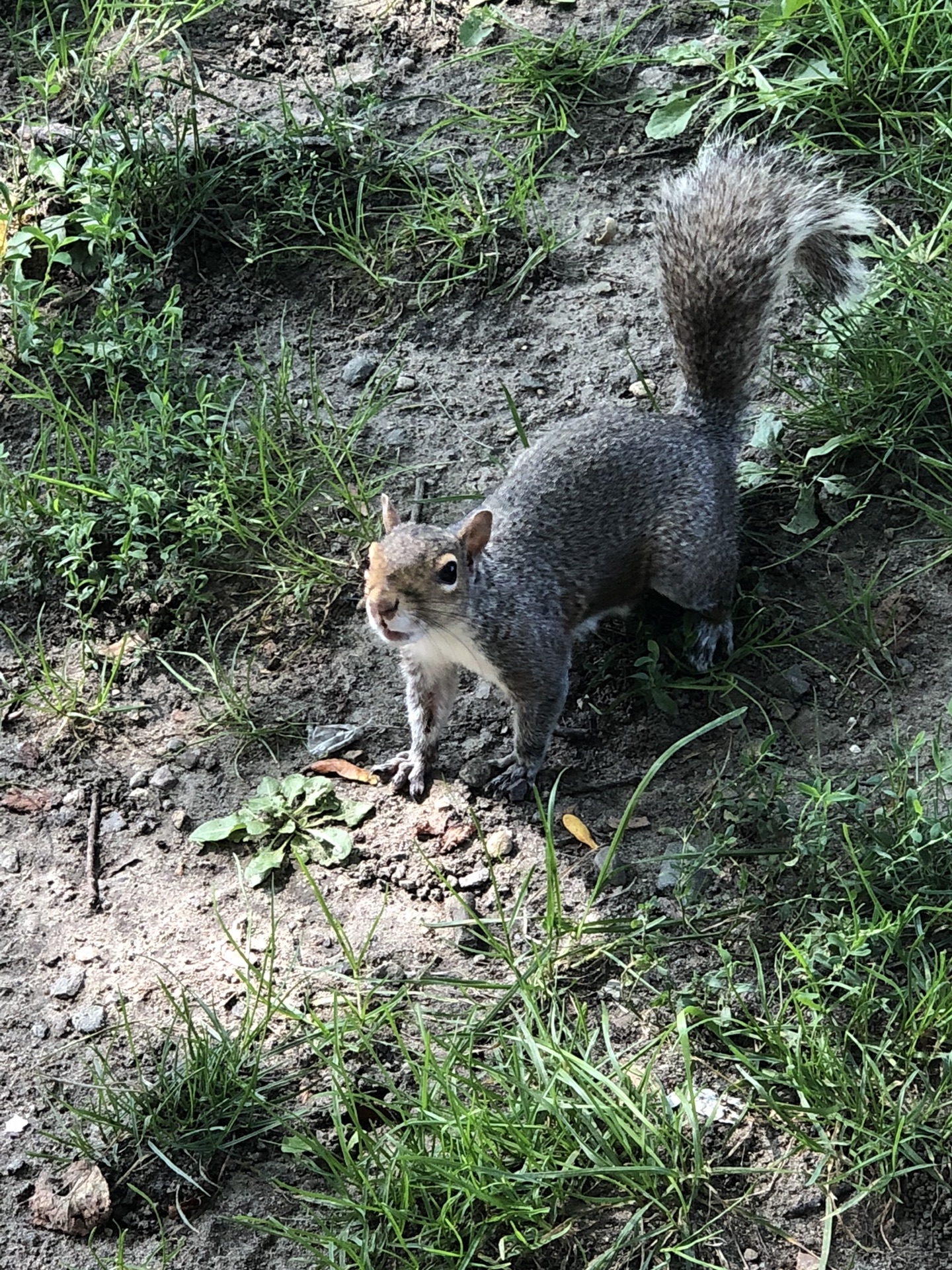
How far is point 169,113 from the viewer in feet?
11.4

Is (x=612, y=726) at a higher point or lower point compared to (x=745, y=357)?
lower

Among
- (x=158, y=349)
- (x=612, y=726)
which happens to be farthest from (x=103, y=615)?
(x=612, y=726)

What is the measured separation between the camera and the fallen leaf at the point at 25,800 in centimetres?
259

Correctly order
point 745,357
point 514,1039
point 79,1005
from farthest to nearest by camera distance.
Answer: point 745,357, point 79,1005, point 514,1039

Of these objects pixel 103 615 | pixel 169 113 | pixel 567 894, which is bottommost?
pixel 567 894

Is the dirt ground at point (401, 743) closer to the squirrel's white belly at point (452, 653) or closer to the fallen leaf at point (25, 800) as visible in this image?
the fallen leaf at point (25, 800)

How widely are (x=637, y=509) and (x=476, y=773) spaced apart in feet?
1.89

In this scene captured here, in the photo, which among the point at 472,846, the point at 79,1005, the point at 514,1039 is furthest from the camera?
the point at 472,846

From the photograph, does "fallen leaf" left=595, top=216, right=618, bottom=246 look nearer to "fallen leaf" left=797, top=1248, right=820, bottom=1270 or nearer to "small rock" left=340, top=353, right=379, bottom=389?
"small rock" left=340, top=353, right=379, bottom=389

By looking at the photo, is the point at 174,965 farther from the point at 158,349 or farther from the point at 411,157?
the point at 411,157

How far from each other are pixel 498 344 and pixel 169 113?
1047 millimetres

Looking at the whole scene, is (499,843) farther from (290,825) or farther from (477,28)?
(477,28)

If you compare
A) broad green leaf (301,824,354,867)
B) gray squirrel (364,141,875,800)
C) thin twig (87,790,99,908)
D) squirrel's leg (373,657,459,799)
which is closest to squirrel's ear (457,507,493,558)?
gray squirrel (364,141,875,800)

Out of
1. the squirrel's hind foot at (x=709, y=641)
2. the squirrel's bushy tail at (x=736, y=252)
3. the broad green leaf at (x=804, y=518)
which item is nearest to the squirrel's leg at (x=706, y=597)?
the squirrel's hind foot at (x=709, y=641)
